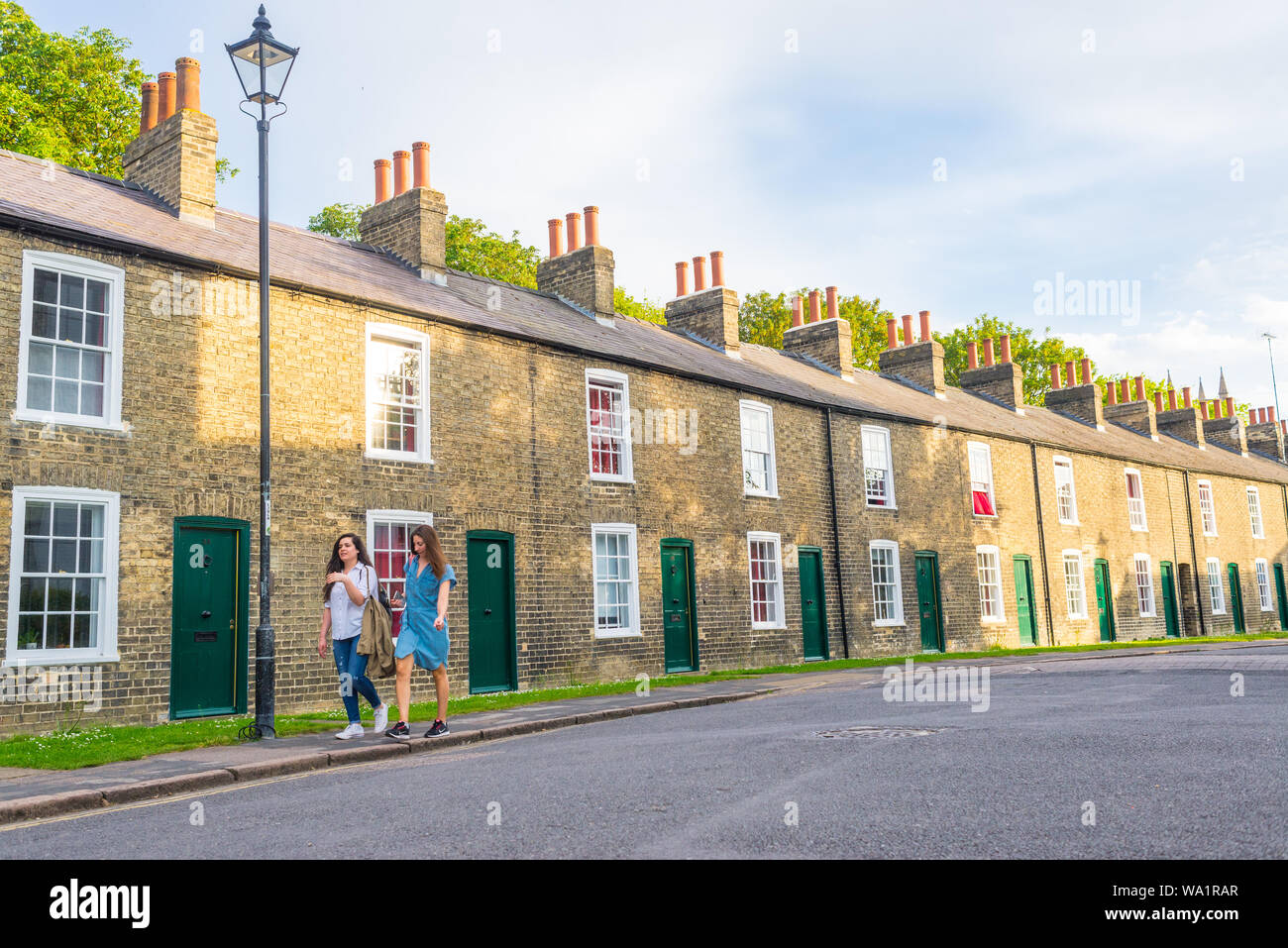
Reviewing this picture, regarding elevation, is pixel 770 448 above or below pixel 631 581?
above

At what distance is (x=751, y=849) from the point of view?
5.12m

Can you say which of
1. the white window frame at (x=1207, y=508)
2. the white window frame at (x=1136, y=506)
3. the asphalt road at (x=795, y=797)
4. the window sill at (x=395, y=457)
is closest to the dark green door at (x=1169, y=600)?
the white window frame at (x=1136, y=506)

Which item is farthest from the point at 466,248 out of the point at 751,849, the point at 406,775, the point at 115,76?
the point at 751,849

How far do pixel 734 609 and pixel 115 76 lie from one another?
22044 mm

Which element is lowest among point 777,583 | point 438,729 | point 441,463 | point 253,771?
point 253,771

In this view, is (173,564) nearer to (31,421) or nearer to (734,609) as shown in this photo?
(31,421)

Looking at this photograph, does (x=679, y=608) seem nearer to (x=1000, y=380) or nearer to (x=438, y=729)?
(x=438, y=729)

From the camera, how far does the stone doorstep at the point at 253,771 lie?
24.8ft

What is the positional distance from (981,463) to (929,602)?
494cm

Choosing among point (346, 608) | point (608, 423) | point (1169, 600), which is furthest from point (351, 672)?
point (1169, 600)

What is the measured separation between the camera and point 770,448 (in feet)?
75.3

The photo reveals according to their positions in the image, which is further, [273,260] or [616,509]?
[616,509]

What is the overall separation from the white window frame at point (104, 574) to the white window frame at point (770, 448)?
40.7ft

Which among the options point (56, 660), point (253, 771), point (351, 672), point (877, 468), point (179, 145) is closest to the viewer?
point (253, 771)
